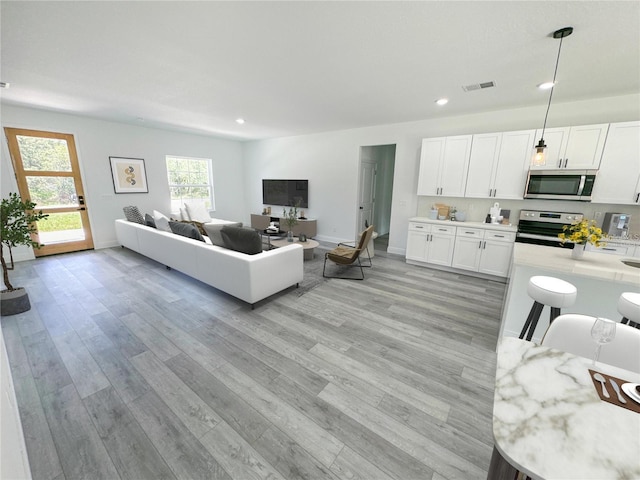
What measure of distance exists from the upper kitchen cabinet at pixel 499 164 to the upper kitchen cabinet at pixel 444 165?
12 cm

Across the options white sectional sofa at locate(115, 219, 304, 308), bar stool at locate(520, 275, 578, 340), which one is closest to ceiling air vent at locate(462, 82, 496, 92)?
bar stool at locate(520, 275, 578, 340)

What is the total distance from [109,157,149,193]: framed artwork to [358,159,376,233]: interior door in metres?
4.99

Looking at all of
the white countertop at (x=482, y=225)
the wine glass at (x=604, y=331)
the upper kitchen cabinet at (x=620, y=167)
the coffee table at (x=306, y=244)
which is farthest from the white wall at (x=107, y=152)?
the upper kitchen cabinet at (x=620, y=167)

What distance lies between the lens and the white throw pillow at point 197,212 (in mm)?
5992

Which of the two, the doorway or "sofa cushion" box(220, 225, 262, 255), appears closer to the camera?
"sofa cushion" box(220, 225, 262, 255)

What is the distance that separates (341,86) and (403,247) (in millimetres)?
3332

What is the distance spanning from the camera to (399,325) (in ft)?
8.71

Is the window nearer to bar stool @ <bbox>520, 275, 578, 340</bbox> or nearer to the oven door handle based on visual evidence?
bar stool @ <bbox>520, 275, 578, 340</bbox>

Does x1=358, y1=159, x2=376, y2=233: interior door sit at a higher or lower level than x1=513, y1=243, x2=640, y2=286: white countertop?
higher

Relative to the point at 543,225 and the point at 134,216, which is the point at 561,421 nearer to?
the point at 543,225

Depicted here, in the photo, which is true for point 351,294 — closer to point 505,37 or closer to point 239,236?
point 239,236

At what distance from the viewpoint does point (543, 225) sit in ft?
11.7

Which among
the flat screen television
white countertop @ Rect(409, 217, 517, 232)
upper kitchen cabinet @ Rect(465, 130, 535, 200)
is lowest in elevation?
white countertop @ Rect(409, 217, 517, 232)

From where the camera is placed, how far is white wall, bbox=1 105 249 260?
4223 millimetres
